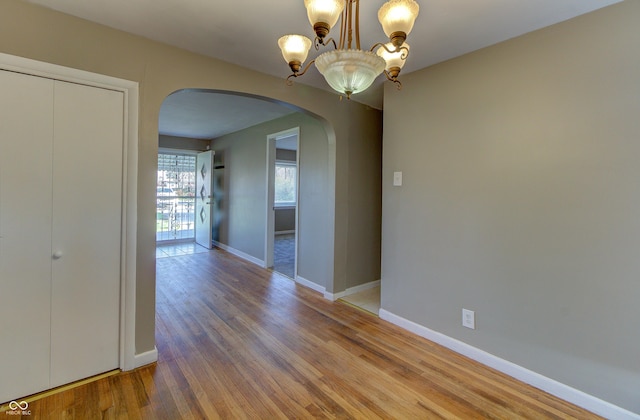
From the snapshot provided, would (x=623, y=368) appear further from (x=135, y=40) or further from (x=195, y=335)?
(x=135, y=40)

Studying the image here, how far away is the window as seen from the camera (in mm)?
7924

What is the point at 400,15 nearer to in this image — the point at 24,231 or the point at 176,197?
the point at 24,231

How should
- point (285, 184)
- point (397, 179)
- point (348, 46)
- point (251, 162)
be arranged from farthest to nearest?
point (285, 184) → point (251, 162) → point (397, 179) → point (348, 46)

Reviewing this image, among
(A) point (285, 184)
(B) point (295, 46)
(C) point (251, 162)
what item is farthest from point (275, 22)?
(A) point (285, 184)

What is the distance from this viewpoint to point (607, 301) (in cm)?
167

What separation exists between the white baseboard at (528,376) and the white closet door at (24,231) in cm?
265

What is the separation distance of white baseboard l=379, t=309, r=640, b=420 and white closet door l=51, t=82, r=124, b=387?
236cm

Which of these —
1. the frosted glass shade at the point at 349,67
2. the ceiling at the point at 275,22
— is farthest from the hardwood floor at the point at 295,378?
the ceiling at the point at 275,22

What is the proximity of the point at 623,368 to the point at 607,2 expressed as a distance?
201 cm

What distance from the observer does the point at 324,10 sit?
1.13 m

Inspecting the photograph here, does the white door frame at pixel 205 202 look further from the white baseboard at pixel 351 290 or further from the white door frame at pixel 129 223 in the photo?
the white door frame at pixel 129 223

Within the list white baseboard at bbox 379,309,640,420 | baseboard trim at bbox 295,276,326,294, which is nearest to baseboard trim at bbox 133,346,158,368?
baseboard trim at bbox 295,276,326,294

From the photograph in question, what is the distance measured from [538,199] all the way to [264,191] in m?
3.65

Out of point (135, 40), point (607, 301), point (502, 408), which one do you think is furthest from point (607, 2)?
point (135, 40)
